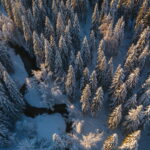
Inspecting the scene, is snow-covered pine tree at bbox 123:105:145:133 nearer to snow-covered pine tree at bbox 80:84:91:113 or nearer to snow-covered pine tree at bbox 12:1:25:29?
snow-covered pine tree at bbox 80:84:91:113

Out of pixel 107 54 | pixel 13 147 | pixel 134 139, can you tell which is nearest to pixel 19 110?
pixel 13 147

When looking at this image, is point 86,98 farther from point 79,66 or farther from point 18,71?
point 18,71

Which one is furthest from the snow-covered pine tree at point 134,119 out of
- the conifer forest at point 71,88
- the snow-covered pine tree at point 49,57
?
the snow-covered pine tree at point 49,57

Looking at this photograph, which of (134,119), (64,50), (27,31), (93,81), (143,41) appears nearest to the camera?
(134,119)

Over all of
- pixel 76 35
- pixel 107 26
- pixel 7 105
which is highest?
pixel 76 35

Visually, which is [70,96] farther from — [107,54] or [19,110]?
[107,54]

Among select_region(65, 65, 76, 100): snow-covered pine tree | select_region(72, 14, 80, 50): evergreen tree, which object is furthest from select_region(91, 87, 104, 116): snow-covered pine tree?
select_region(72, 14, 80, 50): evergreen tree

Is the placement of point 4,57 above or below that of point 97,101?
above

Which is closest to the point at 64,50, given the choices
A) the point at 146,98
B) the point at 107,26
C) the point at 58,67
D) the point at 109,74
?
the point at 58,67
